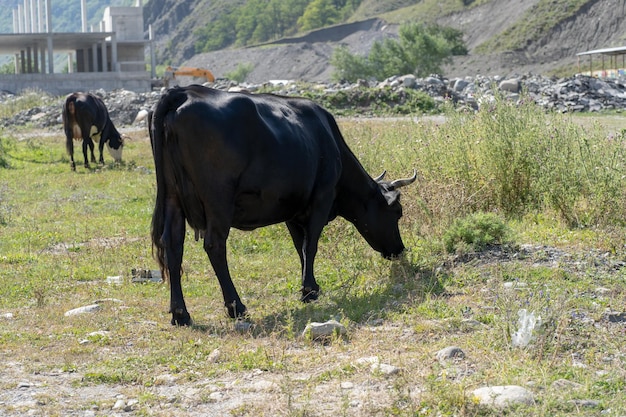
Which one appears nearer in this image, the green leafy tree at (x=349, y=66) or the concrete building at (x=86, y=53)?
the concrete building at (x=86, y=53)

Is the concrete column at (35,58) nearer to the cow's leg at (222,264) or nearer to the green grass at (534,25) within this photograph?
the green grass at (534,25)

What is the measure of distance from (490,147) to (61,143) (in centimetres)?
2013

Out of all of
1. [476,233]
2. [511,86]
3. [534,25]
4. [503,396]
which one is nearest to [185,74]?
[511,86]

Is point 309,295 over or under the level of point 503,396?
under

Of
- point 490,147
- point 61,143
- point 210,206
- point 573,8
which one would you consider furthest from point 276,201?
point 573,8

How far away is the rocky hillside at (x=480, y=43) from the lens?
8554 centimetres

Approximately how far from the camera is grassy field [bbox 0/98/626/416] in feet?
19.5

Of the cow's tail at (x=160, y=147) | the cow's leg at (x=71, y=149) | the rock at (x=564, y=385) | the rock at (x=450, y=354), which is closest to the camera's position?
the rock at (x=564, y=385)

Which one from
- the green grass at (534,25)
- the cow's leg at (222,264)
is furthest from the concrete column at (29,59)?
the cow's leg at (222,264)

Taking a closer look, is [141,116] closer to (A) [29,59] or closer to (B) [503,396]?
(B) [503,396]

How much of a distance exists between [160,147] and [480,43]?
96.4 m

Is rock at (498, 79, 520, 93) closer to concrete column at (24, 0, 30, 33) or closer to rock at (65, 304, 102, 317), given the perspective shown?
rock at (65, 304, 102, 317)

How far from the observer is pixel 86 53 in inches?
3002

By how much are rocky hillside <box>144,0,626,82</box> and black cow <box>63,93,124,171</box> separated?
57.8 metres
